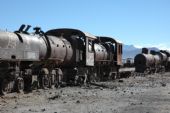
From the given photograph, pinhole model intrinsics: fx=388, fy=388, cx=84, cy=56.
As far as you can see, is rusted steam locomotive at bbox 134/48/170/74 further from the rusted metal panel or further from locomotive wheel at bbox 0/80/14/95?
locomotive wheel at bbox 0/80/14/95

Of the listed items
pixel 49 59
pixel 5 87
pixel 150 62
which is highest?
pixel 150 62

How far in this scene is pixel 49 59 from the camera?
74.4 ft

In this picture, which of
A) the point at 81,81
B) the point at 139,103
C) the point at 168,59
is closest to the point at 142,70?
the point at 168,59

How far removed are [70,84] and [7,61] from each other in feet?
27.3

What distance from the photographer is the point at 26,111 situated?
43.6 feet


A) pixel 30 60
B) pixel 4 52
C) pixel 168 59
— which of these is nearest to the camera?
pixel 4 52

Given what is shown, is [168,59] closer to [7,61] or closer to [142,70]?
[142,70]

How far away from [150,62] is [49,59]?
97.7ft

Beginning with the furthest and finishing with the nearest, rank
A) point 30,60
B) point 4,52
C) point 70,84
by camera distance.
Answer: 1. point 70,84
2. point 30,60
3. point 4,52

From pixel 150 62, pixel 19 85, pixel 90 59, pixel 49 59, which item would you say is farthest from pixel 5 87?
pixel 150 62

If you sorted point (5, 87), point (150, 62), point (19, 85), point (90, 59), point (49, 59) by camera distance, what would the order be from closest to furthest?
1. point (5, 87)
2. point (19, 85)
3. point (49, 59)
4. point (90, 59)
5. point (150, 62)

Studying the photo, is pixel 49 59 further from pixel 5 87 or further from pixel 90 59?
pixel 90 59

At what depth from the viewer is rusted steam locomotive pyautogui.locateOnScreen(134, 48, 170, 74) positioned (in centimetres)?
4895

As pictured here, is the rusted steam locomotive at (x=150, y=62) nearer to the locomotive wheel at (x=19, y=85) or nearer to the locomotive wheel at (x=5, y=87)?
the locomotive wheel at (x=19, y=85)
